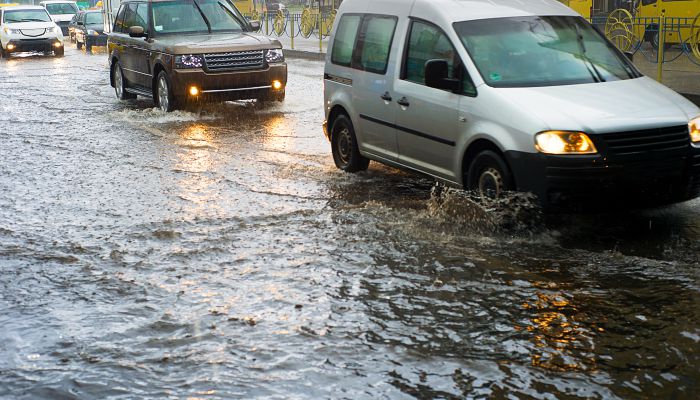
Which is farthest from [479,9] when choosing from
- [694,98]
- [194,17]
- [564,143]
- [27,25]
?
[27,25]

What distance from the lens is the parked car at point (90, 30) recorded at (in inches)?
1529

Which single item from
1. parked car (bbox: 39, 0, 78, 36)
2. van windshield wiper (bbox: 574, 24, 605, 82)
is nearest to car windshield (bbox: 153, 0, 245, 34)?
van windshield wiper (bbox: 574, 24, 605, 82)

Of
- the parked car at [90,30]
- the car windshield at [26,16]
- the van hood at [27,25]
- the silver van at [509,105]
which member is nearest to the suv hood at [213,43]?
the silver van at [509,105]

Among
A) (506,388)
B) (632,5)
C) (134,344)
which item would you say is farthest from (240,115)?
(632,5)

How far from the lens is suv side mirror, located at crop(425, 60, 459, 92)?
8.25 meters

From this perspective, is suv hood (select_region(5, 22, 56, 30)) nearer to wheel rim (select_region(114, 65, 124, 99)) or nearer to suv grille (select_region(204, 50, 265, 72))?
wheel rim (select_region(114, 65, 124, 99))

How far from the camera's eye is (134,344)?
5.42m

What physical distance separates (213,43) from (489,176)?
29.2 feet

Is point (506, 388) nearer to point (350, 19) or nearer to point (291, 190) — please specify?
point (291, 190)

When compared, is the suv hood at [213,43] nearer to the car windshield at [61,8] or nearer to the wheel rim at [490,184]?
the wheel rim at [490,184]

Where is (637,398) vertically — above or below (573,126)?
below

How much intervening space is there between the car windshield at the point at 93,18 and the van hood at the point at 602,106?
35.2m

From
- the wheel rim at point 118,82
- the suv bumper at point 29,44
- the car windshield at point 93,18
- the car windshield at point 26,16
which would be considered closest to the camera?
the wheel rim at point 118,82

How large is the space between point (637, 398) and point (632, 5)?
28018 millimetres
